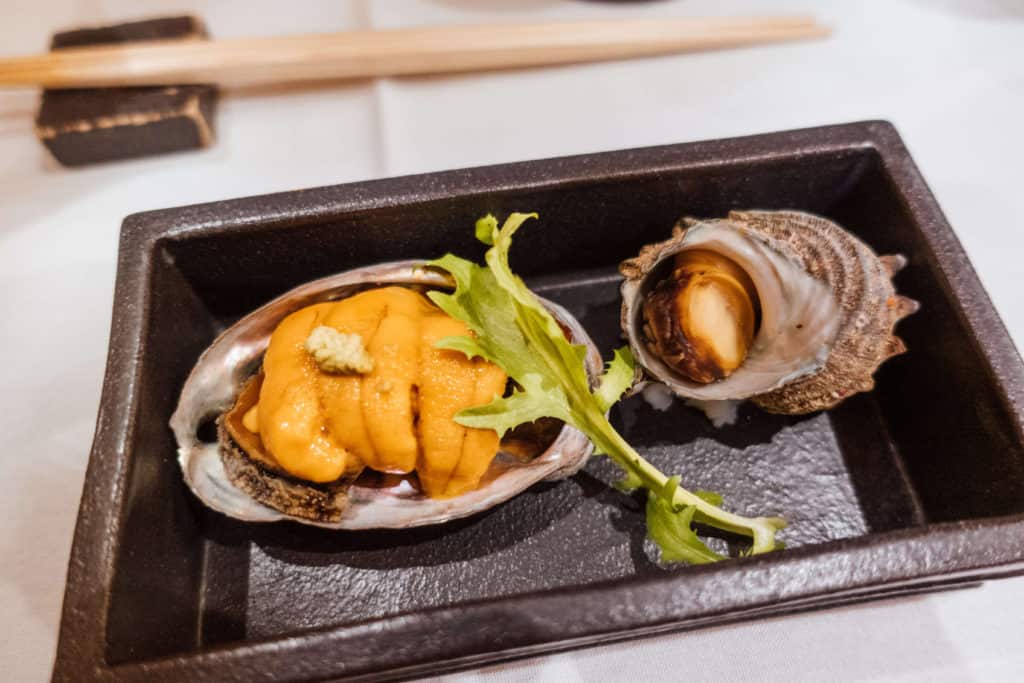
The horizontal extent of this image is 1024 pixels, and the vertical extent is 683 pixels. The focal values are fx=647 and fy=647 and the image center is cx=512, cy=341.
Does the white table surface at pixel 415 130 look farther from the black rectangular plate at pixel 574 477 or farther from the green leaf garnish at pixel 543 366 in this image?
the green leaf garnish at pixel 543 366

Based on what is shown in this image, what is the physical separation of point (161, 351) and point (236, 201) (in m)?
0.29

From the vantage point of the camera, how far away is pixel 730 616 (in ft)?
2.93

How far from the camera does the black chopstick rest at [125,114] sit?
1504 mm

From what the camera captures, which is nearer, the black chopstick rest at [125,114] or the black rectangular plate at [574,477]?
the black rectangular plate at [574,477]

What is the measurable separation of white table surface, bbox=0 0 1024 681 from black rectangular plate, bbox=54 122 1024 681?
1.30 feet

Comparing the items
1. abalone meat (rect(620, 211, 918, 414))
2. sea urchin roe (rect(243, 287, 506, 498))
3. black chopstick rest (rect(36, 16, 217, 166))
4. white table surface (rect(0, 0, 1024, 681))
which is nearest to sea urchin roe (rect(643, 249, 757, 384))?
abalone meat (rect(620, 211, 918, 414))

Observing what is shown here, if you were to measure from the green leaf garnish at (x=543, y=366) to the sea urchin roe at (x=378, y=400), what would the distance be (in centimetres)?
4

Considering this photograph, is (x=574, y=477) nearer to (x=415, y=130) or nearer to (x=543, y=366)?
(x=543, y=366)

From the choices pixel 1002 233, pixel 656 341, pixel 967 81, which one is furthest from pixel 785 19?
pixel 656 341

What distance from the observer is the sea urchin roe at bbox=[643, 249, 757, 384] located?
43.1 inches

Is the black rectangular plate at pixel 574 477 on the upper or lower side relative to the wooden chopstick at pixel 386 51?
lower

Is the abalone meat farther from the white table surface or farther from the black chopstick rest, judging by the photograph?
the black chopstick rest

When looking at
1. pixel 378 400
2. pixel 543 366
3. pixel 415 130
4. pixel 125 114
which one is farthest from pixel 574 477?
pixel 125 114

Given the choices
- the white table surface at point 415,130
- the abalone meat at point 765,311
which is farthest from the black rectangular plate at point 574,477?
the white table surface at point 415,130
